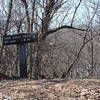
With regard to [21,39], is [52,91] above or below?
below

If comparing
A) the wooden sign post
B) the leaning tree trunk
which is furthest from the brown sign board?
the leaning tree trunk

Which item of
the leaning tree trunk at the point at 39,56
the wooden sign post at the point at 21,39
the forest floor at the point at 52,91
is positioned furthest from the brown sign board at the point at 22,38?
the leaning tree trunk at the point at 39,56

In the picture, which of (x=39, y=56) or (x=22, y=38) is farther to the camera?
(x=39, y=56)

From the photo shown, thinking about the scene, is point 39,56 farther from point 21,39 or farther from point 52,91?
point 52,91

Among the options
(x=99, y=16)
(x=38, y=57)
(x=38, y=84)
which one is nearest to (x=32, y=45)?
(x=38, y=57)

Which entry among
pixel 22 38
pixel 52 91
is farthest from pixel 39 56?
pixel 52 91

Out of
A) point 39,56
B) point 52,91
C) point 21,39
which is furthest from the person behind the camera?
point 39,56

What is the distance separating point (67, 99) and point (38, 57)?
8.19 m

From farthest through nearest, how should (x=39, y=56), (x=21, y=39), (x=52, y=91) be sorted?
(x=39, y=56) < (x=21, y=39) < (x=52, y=91)

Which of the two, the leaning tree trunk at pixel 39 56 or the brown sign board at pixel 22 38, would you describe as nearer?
the brown sign board at pixel 22 38

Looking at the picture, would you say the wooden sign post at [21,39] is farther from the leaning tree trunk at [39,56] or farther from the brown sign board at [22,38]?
the leaning tree trunk at [39,56]

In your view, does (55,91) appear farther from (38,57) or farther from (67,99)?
(38,57)

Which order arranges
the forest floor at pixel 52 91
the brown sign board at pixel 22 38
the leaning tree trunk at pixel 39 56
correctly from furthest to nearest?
1. the leaning tree trunk at pixel 39 56
2. the brown sign board at pixel 22 38
3. the forest floor at pixel 52 91

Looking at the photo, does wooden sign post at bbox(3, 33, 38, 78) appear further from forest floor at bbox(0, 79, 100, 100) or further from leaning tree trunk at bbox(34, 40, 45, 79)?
leaning tree trunk at bbox(34, 40, 45, 79)
